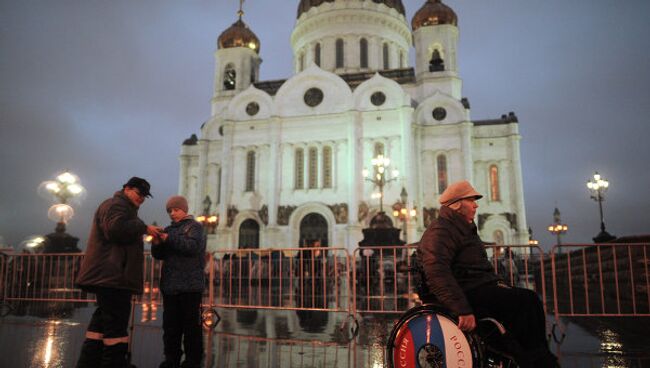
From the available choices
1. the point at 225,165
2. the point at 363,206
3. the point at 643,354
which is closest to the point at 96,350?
the point at 643,354

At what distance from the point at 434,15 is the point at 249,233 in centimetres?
1951

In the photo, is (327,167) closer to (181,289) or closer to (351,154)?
(351,154)

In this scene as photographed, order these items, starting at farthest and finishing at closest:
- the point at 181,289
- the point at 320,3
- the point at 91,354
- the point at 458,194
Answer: the point at 320,3 < the point at 181,289 < the point at 91,354 < the point at 458,194

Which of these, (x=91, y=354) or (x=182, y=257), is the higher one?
(x=182, y=257)

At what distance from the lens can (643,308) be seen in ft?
28.5

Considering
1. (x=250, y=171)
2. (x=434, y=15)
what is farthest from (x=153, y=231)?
(x=434, y=15)

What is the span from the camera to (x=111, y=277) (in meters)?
3.67

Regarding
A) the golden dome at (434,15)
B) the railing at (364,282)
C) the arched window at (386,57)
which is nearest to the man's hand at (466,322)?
the railing at (364,282)

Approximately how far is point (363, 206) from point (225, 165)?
9.85 meters

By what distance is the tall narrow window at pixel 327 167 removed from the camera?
94.8 ft

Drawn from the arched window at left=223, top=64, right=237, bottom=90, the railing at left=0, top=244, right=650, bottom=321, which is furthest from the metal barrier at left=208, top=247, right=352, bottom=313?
the arched window at left=223, top=64, right=237, bottom=90

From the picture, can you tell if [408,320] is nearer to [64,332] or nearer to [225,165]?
[64,332]

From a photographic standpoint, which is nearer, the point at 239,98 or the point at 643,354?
the point at 643,354

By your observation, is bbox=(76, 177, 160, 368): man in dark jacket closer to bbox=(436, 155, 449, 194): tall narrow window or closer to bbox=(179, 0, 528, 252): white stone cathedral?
bbox=(179, 0, 528, 252): white stone cathedral
